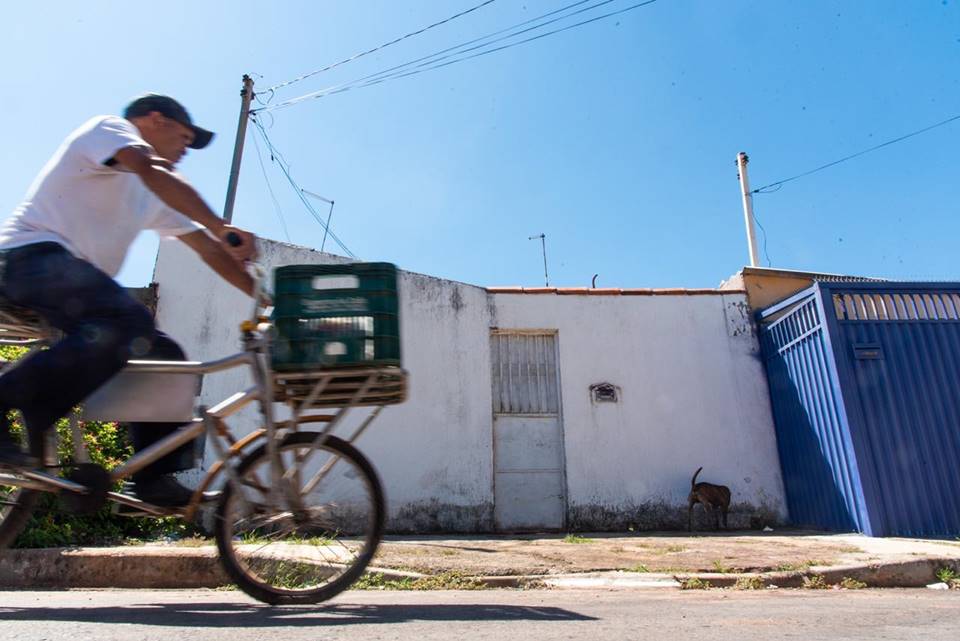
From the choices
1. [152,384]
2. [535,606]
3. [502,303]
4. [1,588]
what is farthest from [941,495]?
[1,588]

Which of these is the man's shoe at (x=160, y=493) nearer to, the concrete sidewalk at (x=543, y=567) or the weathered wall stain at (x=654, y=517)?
the concrete sidewalk at (x=543, y=567)

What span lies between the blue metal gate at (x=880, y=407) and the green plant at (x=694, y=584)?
4.13 meters

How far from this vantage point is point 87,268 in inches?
87.4

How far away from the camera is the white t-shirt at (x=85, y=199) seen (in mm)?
2213

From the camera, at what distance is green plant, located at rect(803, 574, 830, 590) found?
454 centimetres

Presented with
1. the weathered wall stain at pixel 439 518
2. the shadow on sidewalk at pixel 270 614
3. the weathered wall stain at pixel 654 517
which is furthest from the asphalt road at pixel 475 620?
the weathered wall stain at pixel 654 517

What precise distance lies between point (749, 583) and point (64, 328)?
427 centimetres

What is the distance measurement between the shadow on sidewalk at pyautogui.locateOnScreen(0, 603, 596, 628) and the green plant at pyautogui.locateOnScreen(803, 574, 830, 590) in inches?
107

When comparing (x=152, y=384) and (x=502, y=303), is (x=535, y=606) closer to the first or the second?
(x=152, y=384)

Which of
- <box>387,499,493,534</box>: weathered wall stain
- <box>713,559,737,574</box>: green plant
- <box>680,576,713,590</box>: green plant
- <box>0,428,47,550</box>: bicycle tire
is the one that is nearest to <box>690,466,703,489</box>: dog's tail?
<box>387,499,493,534</box>: weathered wall stain

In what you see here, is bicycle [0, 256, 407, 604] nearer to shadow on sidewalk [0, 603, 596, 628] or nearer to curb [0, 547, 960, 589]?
shadow on sidewalk [0, 603, 596, 628]

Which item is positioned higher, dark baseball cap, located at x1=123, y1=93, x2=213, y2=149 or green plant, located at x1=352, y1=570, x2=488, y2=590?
dark baseball cap, located at x1=123, y1=93, x2=213, y2=149

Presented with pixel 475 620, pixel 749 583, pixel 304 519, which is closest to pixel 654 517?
pixel 749 583

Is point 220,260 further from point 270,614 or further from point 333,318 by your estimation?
point 270,614
